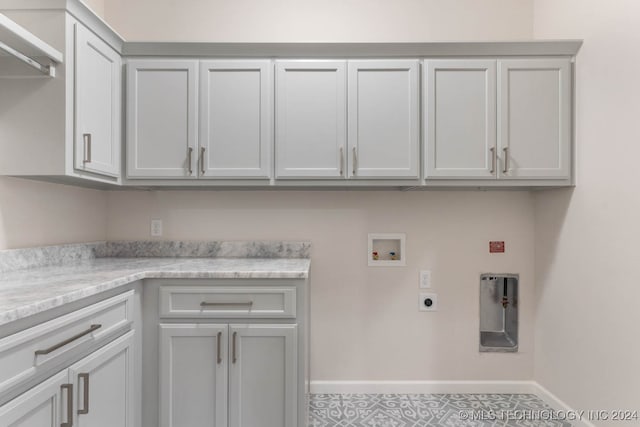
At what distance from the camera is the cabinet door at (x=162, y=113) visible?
2.00m

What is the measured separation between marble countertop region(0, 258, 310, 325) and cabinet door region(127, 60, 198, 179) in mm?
574

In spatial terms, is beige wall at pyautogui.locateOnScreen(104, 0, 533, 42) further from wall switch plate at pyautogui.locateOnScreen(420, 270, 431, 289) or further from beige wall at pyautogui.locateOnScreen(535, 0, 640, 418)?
wall switch plate at pyautogui.locateOnScreen(420, 270, 431, 289)

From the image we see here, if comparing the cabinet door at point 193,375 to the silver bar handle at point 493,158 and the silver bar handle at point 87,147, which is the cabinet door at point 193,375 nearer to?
the silver bar handle at point 87,147

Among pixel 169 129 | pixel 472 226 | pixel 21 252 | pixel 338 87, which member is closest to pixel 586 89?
pixel 472 226

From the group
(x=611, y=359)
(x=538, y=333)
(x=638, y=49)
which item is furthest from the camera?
(x=538, y=333)

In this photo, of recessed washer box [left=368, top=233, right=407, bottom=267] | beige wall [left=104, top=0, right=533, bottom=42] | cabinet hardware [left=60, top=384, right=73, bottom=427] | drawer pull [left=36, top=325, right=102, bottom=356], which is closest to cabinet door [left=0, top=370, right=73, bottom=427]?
cabinet hardware [left=60, top=384, right=73, bottom=427]

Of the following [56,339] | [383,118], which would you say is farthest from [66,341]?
[383,118]

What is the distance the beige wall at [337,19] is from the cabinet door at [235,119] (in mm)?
542

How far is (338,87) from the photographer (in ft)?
6.59

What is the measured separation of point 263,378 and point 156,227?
4.34ft

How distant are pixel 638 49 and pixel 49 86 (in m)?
2.69

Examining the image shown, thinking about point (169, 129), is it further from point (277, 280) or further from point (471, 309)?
point (471, 309)

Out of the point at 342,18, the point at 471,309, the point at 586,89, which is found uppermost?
the point at 342,18

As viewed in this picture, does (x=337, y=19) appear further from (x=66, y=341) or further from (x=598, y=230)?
(x=66, y=341)
